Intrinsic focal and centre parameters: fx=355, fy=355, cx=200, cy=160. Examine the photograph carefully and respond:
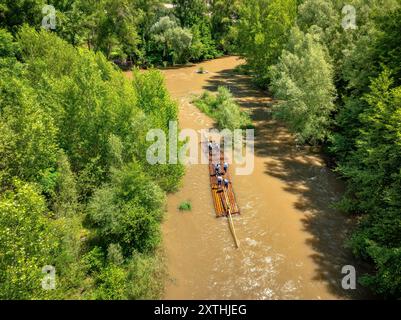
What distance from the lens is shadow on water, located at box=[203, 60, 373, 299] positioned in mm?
27531

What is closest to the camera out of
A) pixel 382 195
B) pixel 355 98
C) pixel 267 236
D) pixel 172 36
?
pixel 382 195

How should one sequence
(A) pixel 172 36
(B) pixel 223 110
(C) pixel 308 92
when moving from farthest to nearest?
1. (A) pixel 172 36
2. (B) pixel 223 110
3. (C) pixel 308 92

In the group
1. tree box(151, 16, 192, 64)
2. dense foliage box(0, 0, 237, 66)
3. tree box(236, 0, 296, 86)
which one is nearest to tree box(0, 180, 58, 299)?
dense foliage box(0, 0, 237, 66)

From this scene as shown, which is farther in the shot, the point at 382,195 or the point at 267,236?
the point at 267,236

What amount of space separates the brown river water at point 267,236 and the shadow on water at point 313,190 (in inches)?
3.2

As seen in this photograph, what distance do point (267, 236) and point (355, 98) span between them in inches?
751

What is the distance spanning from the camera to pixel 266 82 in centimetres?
6288

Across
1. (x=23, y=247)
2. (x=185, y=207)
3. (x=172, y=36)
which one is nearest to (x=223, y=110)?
(x=185, y=207)

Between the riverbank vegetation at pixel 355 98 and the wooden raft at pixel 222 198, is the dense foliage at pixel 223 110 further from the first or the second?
the wooden raft at pixel 222 198

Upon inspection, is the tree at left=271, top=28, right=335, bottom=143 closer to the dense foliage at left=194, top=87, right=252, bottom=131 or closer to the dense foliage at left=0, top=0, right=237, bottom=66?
the dense foliage at left=194, top=87, right=252, bottom=131

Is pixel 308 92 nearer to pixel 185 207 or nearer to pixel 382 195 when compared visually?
pixel 382 195

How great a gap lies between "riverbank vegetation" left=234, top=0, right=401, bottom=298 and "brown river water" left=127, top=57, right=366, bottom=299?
2143 mm

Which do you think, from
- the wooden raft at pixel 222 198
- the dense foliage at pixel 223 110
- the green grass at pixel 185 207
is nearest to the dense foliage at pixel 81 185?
the green grass at pixel 185 207

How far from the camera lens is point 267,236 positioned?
30750 millimetres
